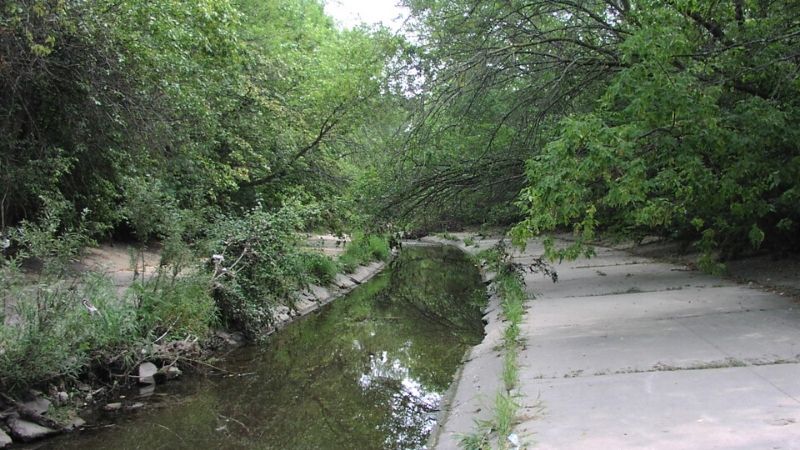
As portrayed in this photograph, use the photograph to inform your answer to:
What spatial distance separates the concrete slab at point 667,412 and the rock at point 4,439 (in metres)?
5.35

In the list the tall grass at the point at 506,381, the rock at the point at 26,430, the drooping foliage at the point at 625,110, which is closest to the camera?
the tall grass at the point at 506,381

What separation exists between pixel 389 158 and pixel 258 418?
Answer: 772 centimetres

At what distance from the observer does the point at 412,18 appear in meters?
13.2

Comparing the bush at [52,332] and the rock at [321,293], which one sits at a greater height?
the bush at [52,332]

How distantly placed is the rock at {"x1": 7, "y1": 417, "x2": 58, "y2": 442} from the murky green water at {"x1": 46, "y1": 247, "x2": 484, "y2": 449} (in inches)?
6.4

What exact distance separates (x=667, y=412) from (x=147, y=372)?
275 inches

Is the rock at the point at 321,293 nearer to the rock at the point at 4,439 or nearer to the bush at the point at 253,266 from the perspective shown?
the bush at the point at 253,266

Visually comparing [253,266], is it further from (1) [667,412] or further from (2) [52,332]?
(1) [667,412]

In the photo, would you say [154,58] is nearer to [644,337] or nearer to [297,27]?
[644,337]

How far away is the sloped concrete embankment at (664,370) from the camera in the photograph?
484 cm

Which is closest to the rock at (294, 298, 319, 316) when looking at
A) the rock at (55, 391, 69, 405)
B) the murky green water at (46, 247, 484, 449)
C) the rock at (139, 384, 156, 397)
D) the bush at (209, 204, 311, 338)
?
the murky green water at (46, 247, 484, 449)

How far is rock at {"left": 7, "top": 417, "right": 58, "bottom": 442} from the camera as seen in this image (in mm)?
6949

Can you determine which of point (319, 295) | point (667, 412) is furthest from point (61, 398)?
point (319, 295)

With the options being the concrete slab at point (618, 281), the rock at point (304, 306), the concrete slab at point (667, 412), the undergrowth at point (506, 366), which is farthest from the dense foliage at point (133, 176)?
the concrete slab at point (667, 412)
